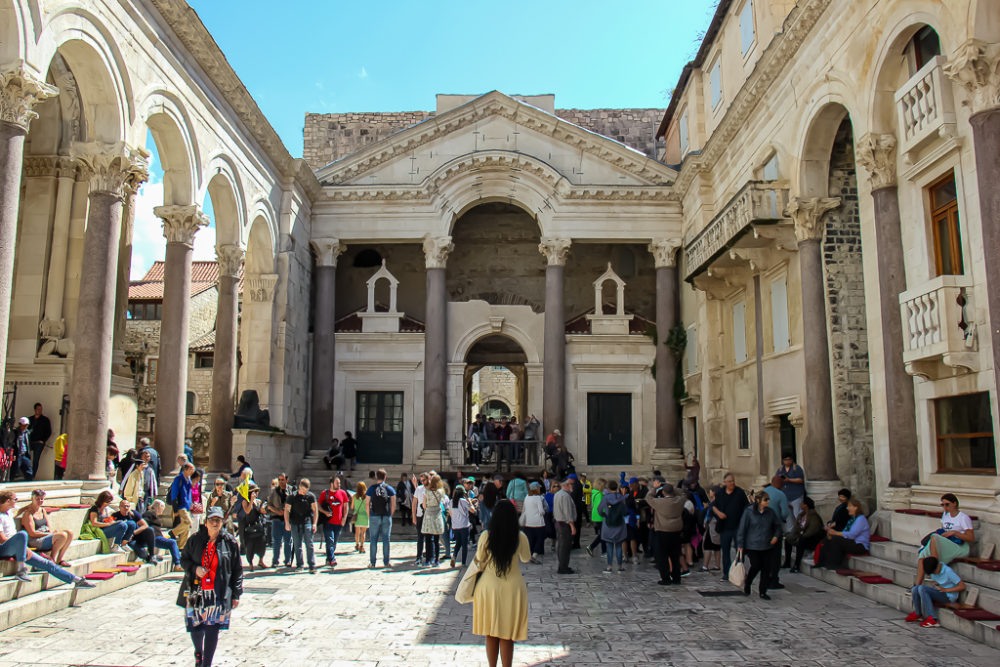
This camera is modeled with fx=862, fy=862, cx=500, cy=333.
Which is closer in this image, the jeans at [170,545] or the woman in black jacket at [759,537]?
the woman in black jacket at [759,537]

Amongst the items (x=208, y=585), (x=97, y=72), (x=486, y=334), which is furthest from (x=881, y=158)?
(x=486, y=334)

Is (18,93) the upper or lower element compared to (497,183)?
lower

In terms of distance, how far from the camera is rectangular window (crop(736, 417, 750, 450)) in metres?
20.9

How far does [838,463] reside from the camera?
15.9m

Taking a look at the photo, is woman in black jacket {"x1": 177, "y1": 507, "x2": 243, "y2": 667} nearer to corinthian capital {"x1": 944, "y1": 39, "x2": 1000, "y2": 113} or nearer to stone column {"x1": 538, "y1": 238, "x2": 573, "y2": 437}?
corinthian capital {"x1": 944, "y1": 39, "x2": 1000, "y2": 113}

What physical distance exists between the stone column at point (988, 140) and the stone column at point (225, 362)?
1569 centimetres

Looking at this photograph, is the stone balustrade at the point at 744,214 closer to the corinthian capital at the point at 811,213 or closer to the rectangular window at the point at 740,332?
the corinthian capital at the point at 811,213

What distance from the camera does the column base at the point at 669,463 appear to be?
24.5 meters

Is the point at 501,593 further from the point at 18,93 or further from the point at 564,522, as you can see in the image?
the point at 18,93

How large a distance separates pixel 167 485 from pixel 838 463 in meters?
12.6

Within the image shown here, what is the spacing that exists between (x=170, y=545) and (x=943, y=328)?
11.3 meters

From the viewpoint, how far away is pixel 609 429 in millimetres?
26562

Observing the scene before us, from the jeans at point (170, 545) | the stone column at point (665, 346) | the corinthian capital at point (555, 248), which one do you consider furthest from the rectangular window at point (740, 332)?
the jeans at point (170, 545)

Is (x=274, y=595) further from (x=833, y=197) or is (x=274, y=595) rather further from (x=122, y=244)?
(x=833, y=197)
